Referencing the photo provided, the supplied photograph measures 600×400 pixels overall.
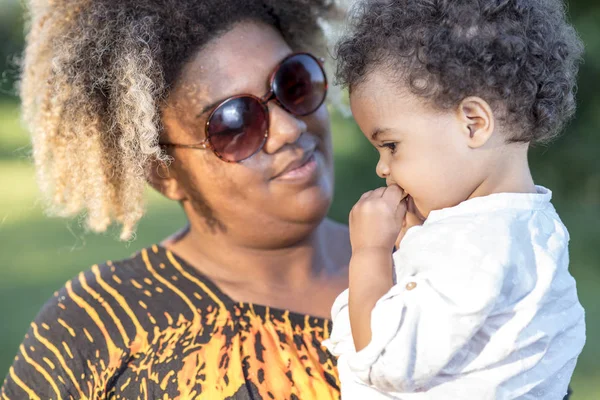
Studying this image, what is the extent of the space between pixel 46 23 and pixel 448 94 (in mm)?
1647

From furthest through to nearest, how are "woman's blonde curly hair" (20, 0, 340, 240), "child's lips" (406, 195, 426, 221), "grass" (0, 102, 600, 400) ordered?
"grass" (0, 102, 600, 400) < "woman's blonde curly hair" (20, 0, 340, 240) < "child's lips" (406, 195, 426, 221)

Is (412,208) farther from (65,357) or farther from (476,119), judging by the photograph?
(65,357)

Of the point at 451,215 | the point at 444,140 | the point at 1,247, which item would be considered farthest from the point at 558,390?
the point at 1,247

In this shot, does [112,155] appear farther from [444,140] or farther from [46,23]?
[444,140]

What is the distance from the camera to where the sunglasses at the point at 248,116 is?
2.72 meters

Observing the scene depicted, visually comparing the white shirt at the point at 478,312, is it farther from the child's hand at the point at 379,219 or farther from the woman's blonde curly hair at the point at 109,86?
the woman's blonde curly hair at the point at 109,86

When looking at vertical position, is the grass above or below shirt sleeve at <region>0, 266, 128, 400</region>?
above

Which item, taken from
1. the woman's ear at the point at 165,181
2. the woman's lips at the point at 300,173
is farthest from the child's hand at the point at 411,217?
the woman's ear at the point at 165,181

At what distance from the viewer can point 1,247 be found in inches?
331

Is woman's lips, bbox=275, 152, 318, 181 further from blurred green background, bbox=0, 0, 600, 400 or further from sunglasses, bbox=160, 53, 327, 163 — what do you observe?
blurred green background, bbox=0, 0, 600, 400

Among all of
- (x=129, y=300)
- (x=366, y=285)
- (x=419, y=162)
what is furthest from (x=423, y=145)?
(x=129, y=300)

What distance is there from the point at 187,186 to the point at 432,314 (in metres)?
1.40

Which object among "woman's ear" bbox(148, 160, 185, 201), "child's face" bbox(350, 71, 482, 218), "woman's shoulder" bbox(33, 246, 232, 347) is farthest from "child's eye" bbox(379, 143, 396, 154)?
"woman's ear" bbox(148, 160, 185, 201)

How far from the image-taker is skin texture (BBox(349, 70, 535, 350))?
1.96 metres
